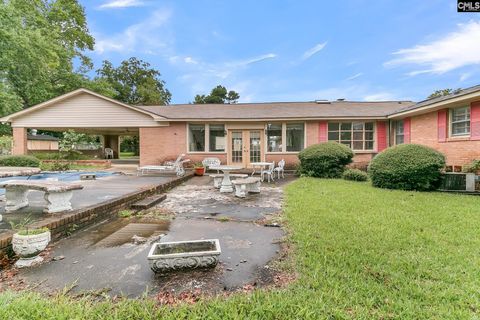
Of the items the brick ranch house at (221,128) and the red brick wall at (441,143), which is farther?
the brick ranch house at (221,128)

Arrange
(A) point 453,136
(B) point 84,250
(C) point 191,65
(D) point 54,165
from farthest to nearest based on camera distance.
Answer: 1. (C) point 191,65
2. (D) point 54,165
3. (A) point 453,136
4. (B) point 84,250

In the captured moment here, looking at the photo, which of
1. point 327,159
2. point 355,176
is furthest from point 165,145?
point 355,176

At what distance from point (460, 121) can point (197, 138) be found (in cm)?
1214

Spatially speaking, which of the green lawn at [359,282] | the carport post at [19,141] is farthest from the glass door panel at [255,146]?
the carport post at [19,141]

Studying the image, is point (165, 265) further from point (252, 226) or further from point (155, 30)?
point (155, 30)

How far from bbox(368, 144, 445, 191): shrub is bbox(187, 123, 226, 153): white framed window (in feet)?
27.6

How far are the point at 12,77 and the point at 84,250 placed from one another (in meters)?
23.7

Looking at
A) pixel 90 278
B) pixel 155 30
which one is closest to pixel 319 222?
pixel 90 278

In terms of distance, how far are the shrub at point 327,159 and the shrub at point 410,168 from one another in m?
2.50

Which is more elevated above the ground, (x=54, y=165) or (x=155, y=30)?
(x=155, y=30)

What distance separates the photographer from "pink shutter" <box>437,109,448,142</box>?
10.6 meters

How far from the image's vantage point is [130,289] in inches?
104

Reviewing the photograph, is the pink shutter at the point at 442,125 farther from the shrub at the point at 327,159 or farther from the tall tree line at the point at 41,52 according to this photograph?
the tall tree line at the point at 41,52
